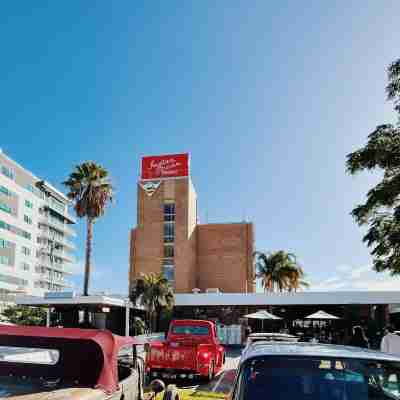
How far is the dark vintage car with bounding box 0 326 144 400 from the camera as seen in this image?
5.52m

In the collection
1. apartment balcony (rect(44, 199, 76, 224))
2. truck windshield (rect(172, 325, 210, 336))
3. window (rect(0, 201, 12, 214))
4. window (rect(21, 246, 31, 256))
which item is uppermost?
apartment balcony (rect(44, 199, 76, 224))

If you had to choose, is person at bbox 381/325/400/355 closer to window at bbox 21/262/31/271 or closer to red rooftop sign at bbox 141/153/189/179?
red rooftop sign at bbox 141/153/189/179

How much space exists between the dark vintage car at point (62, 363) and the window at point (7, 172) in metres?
74.3

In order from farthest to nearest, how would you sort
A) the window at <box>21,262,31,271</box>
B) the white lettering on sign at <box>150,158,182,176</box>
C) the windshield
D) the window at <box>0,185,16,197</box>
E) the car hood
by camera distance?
the window at <box>21,262,31,271</box>, the window at <box>0,185,16,197</box>, the white lettering on sign at <box>150,158,182,176</box>, the car hood, the windshield

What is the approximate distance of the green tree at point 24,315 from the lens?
44.9 metres

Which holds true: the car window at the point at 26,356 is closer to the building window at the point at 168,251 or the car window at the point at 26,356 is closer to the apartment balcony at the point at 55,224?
the building window at the point at 168,251

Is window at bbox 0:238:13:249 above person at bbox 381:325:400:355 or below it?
above

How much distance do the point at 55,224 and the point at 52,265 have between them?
8.28m

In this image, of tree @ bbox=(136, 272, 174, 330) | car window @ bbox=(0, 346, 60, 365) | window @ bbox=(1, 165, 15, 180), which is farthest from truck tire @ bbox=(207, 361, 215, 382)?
window @ bbox=(1, 165, 15, 180)

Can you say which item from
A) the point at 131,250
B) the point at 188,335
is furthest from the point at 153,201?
the point at 188,335

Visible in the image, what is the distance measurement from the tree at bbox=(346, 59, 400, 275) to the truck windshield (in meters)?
5.75

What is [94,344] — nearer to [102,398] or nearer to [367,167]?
[102,398]

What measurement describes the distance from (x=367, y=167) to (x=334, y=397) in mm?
11025

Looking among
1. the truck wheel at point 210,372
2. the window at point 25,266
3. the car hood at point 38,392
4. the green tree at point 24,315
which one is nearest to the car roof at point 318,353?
the car hood at point 38,392
